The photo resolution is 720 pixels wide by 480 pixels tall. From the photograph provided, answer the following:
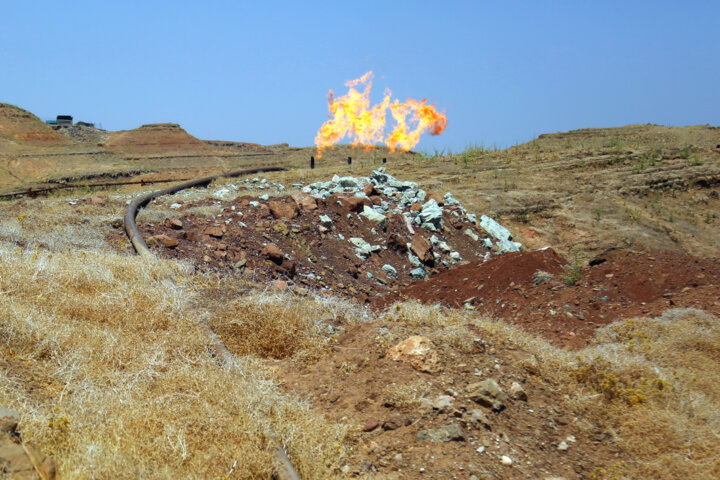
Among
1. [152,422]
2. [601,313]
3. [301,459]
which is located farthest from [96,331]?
[601,313]

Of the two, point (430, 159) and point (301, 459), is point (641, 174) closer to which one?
point (430, 159)

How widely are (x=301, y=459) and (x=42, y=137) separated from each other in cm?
4827

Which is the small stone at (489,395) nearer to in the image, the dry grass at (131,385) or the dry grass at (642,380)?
the dry grass at (642,380)

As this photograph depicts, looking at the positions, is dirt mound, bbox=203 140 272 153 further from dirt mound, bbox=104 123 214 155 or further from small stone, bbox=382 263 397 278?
small stone, bbox=382 263 397 278

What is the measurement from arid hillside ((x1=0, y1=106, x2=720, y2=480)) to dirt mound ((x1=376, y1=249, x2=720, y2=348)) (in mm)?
41

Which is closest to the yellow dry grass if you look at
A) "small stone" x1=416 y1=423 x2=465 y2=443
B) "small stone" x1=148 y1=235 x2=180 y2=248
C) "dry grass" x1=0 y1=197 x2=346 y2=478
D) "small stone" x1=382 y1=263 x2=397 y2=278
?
"dry grass" x1=0 y1=197 x2=346 y2=478

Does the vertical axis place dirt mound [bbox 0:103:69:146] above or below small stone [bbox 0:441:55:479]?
above

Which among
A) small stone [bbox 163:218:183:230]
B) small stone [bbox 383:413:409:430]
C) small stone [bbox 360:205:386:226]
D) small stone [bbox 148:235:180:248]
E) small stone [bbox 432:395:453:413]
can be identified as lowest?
small stone [bbox 383:413:409:430]

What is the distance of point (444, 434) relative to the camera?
3.87 meters

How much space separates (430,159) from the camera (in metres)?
20.2

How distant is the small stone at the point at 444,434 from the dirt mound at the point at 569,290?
9.42ft

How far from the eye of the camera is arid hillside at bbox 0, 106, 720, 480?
139 inches

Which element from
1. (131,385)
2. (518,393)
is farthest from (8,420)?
(518,393)

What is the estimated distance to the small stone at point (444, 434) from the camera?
12.6ft
